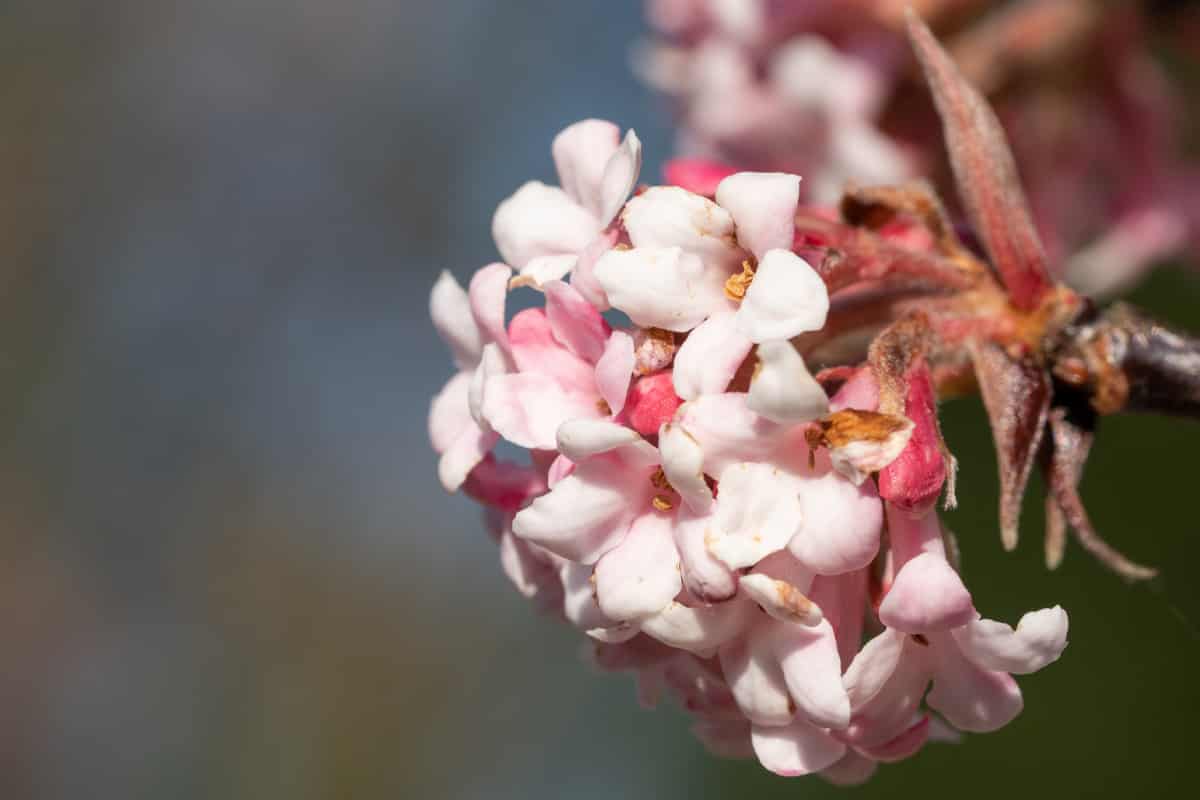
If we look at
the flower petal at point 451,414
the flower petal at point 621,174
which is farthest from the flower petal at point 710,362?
the flower petal at point 451,414

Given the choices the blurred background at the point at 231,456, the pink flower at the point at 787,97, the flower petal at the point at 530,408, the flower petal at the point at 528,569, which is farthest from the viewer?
the blurred background at the point at 231,456

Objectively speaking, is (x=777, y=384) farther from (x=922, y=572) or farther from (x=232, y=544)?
(x=232, y=544)

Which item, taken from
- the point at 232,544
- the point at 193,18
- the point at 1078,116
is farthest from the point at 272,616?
the point at 1078,116

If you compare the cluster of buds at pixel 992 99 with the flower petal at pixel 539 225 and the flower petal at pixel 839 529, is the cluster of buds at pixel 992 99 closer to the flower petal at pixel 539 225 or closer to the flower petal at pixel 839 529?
the flower petal at pixel 539 225

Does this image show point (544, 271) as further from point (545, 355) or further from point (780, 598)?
point (780, 598)

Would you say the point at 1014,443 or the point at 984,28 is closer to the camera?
the point at 1014,443

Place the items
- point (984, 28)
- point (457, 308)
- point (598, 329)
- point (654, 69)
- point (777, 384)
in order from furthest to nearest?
1. point (654, 69)
2. point (984, 28)
3. point (457, 308)
4. point (598, 329)
5. point (777, 384)

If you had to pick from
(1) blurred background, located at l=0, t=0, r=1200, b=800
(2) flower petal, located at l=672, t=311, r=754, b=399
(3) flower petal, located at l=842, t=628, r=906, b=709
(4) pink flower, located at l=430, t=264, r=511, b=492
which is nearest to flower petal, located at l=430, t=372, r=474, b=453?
(4) pink flower, located at l=430, t=264, r=511, b=492
